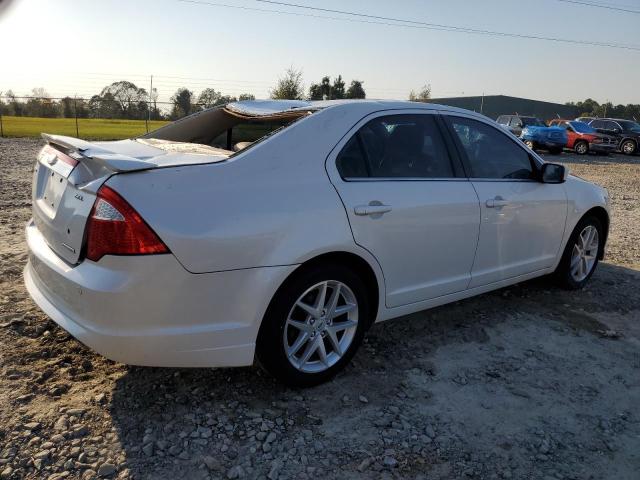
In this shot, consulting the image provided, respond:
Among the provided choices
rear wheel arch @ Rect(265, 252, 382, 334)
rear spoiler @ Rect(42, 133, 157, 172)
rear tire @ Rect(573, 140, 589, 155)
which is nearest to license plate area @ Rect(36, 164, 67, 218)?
rear spoiler @ Rect(42, 133, 157, 172)

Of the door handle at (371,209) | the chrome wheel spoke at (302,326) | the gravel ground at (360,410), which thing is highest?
the door handle at (371,209)

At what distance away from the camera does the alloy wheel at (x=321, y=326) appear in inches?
119

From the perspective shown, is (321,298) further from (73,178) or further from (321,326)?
(73,178)

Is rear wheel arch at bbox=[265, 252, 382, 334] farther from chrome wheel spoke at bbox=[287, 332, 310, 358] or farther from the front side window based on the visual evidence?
the front side window

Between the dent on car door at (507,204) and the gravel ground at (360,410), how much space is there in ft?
1.74

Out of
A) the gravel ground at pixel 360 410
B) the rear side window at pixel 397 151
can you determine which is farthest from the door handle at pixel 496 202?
the gravel ground at pixel 360 410

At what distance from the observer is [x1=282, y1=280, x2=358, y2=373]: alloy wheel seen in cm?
302

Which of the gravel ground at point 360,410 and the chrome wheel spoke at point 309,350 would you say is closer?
the gravel ground at point 360,410

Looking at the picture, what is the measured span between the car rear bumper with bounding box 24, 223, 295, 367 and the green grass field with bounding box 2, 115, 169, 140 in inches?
934

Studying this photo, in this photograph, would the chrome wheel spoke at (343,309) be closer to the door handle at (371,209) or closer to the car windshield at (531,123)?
the door handle at (371,209)

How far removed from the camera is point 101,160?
2.60 m

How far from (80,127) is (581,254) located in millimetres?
27922

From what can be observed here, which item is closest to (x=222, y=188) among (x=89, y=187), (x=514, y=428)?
(x=89, y=187)

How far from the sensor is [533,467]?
256 centimetres
